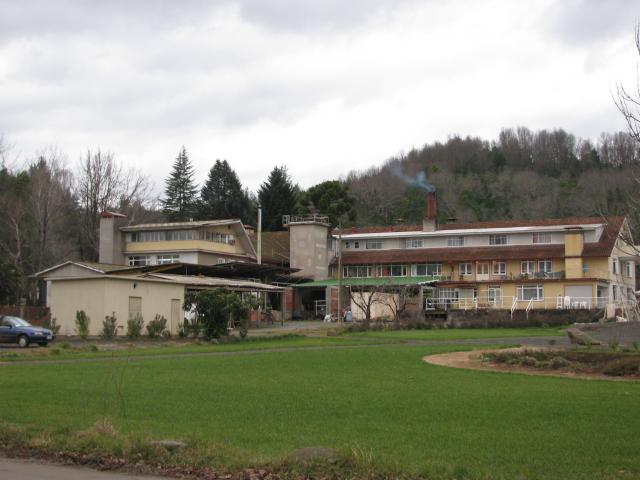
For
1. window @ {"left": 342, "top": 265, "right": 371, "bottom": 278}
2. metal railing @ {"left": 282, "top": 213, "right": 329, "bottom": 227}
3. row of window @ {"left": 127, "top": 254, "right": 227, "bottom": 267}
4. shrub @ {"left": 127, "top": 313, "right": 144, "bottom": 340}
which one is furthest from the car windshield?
window @ {"left": 342, "top": 265, "right": 371, "bottom": 278}

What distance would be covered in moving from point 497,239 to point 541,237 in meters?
4.15

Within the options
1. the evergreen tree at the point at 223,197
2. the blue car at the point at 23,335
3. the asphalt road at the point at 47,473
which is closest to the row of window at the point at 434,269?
the evergreen tree at the point at 223,197

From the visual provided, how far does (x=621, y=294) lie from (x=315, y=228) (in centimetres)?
2861

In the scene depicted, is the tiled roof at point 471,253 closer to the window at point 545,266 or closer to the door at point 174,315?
the window at point 545,266

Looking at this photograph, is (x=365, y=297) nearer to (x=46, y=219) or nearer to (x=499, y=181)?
(x=46, y=219)

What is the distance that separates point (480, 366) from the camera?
24.4 metres

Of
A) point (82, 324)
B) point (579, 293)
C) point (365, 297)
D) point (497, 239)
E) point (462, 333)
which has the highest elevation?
point (497, 239)

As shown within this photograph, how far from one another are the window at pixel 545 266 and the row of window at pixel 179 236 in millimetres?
28118

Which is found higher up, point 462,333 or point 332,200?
point 332,200

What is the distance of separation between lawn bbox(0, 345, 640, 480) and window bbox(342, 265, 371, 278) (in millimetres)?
54874

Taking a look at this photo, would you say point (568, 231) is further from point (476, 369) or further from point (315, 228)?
point (476, 369)

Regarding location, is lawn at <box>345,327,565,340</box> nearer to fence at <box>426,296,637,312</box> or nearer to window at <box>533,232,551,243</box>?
fence at <box>426,296,637,312</box>

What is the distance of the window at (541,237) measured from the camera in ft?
239

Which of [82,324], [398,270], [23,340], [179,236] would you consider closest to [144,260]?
[179,236]
